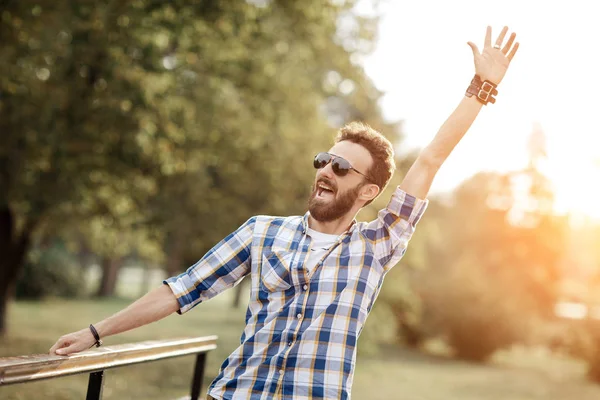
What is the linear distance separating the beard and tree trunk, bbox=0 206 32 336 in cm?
1270

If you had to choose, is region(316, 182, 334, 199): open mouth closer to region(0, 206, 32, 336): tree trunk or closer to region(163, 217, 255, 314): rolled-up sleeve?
region(163, 217, 255, 314): rolled-up sleeve

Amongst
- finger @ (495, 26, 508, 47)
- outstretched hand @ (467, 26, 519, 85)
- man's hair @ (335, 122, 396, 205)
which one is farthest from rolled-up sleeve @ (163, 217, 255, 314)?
finger @ (495, 26, 508, 47)

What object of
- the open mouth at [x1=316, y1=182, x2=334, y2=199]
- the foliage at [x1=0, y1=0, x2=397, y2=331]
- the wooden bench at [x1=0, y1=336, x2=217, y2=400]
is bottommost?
the wooden bench at [x1=0, y1=336, x2=217, y2=400]

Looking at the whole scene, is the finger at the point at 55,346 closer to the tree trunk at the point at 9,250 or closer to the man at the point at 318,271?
the man at the point at 318,271

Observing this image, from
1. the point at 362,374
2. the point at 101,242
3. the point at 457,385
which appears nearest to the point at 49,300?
the point at 101,242

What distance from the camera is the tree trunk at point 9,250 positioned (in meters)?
14.2

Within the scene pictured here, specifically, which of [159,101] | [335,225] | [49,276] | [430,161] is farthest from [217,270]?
[49,276]

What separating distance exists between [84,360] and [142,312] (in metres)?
0.28

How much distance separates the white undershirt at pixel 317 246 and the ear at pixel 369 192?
0.19 meters

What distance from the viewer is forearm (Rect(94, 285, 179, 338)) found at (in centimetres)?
243

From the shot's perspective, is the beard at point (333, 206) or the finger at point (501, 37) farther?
the finger at point (501, 37)

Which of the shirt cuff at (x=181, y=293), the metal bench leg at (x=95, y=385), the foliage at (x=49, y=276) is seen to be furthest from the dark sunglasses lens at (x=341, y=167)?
the foliage at (x=49, y=276)

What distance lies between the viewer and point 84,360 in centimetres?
229

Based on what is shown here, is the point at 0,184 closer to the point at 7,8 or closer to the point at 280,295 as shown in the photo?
the point at 7,8
